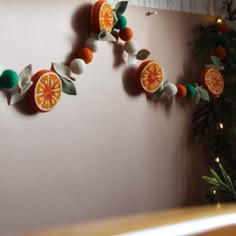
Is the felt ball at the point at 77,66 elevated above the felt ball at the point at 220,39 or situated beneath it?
situated beneath

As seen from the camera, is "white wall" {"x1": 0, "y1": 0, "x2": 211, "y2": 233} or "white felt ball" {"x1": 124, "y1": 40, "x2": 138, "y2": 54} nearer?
"white wall" {"x1": 0, "y1": 0, "x2": 211, "y2": 233}

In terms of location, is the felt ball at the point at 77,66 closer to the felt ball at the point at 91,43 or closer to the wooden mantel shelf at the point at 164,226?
the felt ball at the point at 91,43

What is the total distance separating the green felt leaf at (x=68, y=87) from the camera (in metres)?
1.64

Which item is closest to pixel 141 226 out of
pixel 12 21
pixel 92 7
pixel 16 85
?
pixel 16 85

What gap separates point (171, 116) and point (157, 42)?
37cm

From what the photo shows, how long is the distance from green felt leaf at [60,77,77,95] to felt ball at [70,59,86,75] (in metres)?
0.05

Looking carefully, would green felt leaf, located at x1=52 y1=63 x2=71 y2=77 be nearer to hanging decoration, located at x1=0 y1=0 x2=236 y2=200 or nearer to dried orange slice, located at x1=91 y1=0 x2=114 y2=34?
hanging decoration, located at x1=0 y1=0 x2=236 y2=200

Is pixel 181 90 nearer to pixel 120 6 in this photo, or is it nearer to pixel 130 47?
pixel 130 47

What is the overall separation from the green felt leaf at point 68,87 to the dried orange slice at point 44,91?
0.04m

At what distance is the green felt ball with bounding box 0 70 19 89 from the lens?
1450 mm

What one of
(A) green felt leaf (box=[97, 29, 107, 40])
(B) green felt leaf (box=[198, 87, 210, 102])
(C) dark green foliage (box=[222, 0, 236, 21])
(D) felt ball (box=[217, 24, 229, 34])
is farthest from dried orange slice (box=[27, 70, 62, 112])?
(C) dark green foliage (box=[222, 0, 236, 21])

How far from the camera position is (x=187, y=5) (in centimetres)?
214

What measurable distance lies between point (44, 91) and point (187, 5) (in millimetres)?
989

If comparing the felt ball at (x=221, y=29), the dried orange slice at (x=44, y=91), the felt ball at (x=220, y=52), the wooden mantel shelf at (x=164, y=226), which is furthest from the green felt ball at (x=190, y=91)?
the wooden mantel shelf at (x=164, y=226)
